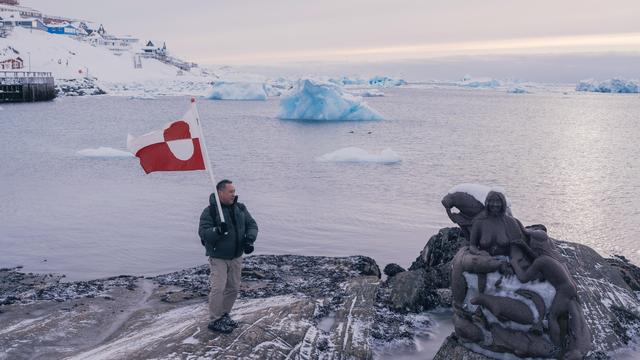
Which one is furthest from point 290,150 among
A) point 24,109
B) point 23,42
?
point 23,42

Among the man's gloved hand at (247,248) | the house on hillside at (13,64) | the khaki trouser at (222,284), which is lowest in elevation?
the khaki trouser at (222,284)

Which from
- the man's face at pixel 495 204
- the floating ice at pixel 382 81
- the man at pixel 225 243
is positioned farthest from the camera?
the floating ice at pixel 382 81

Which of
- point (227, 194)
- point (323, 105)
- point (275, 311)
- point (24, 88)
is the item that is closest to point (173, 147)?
point (227, 194)

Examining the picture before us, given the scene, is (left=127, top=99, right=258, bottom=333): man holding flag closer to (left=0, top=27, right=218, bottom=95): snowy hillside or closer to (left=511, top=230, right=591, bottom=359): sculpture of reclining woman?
(left=511, top=230, right=591, bottom=359): sculpture of reclining woman

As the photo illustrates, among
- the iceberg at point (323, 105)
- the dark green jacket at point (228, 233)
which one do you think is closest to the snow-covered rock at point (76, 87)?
the iceberg at point (323, 105)

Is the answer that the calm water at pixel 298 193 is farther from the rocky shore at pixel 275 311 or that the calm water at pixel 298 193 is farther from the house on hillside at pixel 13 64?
the house on hillside at pixel 13 64

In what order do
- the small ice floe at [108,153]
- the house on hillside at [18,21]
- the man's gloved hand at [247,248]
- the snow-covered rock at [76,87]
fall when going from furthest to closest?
1. the house on hillside at [18,21]
2. the snow-covered rock at [76,87]
3. the small ice floe at [108,153]
4. the man's gloved hand at [247,248]

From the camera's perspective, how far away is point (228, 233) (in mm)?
7148

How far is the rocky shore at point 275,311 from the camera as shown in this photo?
7.44m

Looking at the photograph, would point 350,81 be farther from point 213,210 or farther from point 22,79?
point 213,210

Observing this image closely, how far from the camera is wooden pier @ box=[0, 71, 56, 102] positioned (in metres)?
79.4

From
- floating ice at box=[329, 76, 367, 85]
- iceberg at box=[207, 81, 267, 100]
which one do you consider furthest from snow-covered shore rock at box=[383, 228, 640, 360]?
floating ice at box=[329, 76, 367, 85]

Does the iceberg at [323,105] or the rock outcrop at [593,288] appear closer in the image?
the rock outcrop at [593,288]

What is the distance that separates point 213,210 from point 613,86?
151410mm
